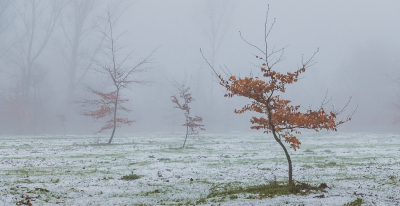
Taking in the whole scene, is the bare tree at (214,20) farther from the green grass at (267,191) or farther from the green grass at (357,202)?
the green grass at (357,202)

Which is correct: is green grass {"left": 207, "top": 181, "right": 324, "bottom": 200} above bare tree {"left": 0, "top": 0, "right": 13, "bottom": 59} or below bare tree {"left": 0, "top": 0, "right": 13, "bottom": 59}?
below

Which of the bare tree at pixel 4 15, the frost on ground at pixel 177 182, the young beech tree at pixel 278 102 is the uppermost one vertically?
the bare tree at pixel 4 15

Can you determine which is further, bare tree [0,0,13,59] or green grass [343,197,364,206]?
bare tree [0,0,13,59]

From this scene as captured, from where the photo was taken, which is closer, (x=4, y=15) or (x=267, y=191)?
(x=267, y=191)

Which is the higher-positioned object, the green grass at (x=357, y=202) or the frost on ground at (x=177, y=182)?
the green grass at (x=357, y=202)

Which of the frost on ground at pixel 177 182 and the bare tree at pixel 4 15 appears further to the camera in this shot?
the bare tree at pixel 4 15

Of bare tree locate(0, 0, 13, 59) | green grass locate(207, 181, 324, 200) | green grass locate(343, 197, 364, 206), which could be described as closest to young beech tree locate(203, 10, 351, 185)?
green grass locate(207, 181, 324, 200)

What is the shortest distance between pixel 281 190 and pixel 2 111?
60.3 meters

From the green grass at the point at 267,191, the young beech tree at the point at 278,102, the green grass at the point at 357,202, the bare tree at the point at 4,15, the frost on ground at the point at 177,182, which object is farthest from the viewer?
the bare tree at the point at 4,15

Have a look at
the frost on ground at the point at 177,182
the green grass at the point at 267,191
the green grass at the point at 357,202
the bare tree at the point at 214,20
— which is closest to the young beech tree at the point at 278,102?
the green grass at the point at 267,191

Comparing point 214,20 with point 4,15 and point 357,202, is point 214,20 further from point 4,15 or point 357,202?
point 357,202

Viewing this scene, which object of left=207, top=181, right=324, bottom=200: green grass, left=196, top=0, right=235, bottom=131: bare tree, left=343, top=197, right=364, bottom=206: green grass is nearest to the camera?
left=343, top=197, right=364, bottom=206: green grass

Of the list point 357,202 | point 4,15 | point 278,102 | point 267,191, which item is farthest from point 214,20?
point 357,202

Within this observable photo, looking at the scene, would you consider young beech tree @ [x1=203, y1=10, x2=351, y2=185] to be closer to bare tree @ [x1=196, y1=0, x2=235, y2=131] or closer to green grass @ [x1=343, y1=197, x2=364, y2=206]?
green grass @ [x1=343, y1=197, x2=364, y2=206]
